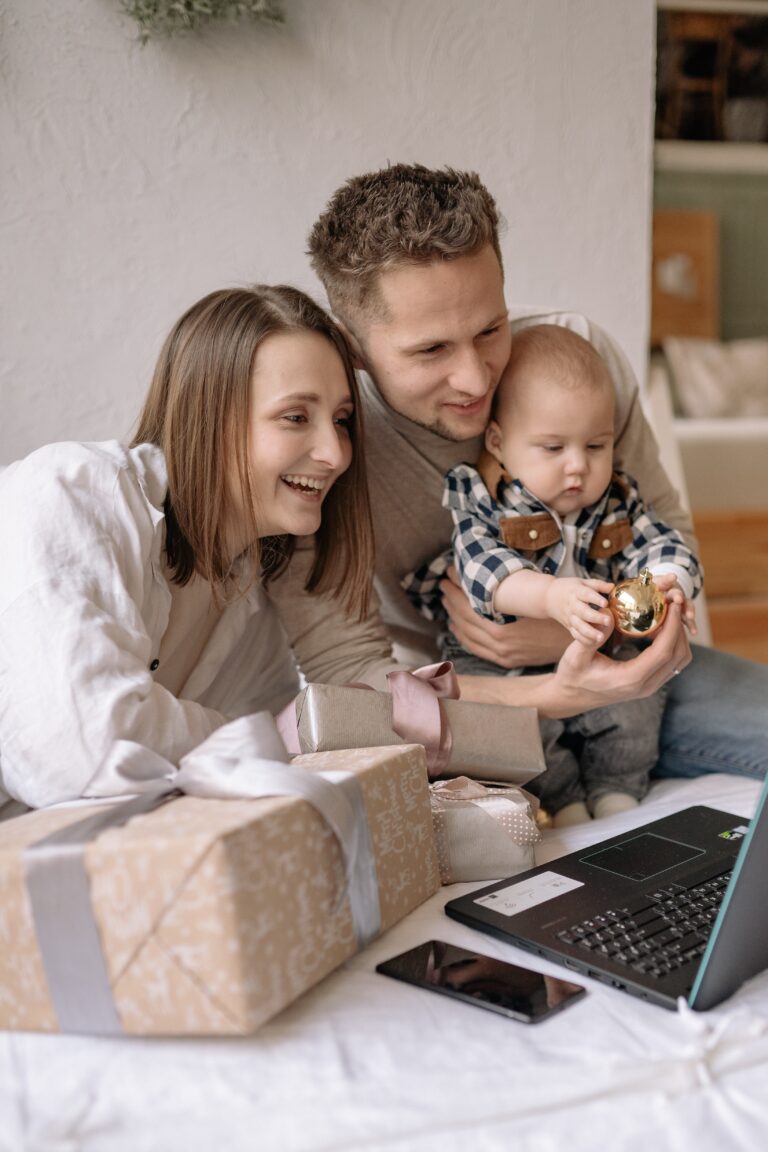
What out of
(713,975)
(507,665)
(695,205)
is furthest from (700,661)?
(695,205)

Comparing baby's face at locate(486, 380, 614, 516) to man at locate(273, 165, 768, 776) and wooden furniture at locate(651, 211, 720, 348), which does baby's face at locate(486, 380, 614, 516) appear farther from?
wooden furniture at locate(651, 211, 720, 348)

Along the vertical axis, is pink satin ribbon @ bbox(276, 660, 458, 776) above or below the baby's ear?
below

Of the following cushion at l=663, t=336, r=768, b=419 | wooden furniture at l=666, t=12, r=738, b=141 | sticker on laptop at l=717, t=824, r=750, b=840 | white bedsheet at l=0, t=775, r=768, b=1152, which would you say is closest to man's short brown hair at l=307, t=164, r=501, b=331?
sticker on laptop at l=717, t=824, r=750, b=840

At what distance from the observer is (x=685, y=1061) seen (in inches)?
31.1

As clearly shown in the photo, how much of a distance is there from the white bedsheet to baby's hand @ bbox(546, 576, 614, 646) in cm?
45

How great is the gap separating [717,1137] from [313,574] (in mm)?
930

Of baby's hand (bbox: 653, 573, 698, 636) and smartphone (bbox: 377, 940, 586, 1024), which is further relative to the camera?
baby's hand (bbox: 653, 573, 698, 636)

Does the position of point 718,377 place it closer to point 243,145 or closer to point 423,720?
point 243,145

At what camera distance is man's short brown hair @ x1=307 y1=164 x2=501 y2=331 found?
4.56 ft

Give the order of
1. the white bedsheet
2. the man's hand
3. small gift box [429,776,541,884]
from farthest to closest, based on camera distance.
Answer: the man's hand < small gift box [429,776,541,884] < the white bedsheet

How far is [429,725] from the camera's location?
1245 millimetres

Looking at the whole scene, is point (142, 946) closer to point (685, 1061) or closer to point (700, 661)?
point (685, 1061)

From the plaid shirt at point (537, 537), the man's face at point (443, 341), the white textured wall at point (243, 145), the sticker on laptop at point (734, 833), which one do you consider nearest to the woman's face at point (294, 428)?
the man's face at point (443, 341)

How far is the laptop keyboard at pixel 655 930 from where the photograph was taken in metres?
0.92
